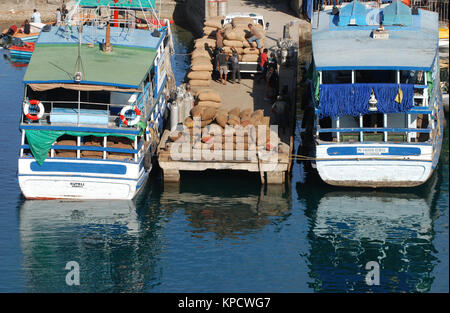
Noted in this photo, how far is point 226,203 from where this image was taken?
37.6 meters

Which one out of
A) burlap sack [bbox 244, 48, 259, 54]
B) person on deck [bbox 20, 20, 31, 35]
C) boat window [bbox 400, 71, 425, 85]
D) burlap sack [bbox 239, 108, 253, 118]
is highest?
boat window [bbox 400, 71, 425, 85]

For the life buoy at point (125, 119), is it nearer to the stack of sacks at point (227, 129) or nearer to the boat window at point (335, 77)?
the stack of sacks at point (227, 129)

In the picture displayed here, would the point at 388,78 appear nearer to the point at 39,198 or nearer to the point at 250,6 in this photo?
the point at 39,198

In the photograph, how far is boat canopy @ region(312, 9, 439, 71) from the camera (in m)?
37.2

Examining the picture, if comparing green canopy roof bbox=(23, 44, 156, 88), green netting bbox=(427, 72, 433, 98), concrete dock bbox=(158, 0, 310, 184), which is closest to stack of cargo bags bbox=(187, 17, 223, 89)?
concrete dock bbox=(158, 0, 310, 184)

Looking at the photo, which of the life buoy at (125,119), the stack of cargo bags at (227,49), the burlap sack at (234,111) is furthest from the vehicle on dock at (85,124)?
the stack of cargo bags at (227,49)

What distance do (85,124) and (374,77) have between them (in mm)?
11976

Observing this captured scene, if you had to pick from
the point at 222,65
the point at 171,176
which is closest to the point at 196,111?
the point at 171,176

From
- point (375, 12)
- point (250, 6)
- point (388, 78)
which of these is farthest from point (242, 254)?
point (250, 6)

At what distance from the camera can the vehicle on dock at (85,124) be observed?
35812 millimetres

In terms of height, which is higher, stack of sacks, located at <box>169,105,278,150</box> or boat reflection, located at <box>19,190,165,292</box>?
stack of sacks, located at <box>169,105,278,150</box>

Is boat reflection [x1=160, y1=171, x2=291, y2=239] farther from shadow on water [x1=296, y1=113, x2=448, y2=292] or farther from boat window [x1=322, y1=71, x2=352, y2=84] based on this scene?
boat window [x1=322, y1=71, x2=352, y2=84]

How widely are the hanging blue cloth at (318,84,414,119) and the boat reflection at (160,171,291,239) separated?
4.03 metres

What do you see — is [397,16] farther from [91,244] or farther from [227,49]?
[91,244]
